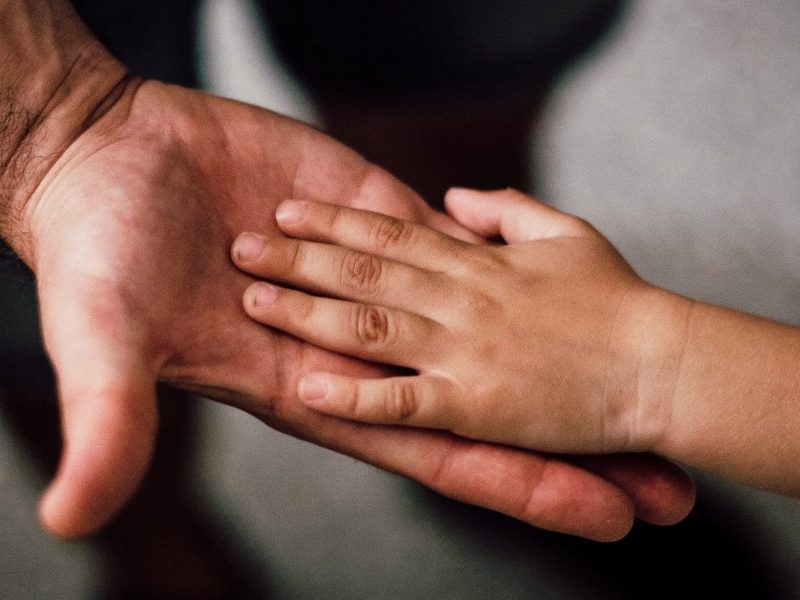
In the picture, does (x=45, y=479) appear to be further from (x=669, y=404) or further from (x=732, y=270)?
(x=732, y=270)

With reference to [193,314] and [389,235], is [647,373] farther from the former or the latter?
[193,314]

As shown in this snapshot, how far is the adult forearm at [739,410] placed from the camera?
1.90ft

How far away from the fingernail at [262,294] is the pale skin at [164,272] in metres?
0.01

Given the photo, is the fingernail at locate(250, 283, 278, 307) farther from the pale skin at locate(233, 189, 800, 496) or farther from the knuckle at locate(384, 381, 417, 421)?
the knuckle at locate(384, 381, 417, 421)

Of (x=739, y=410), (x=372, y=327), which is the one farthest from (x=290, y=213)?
(x=739, y=410)

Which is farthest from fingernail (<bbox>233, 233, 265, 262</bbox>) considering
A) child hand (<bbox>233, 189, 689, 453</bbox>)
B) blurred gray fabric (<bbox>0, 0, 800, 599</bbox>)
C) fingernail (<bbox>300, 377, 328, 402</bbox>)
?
blurred gray fabric (<bbox>0, 0, 800, 599</bbox>)

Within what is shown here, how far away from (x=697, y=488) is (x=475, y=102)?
0.52 metres

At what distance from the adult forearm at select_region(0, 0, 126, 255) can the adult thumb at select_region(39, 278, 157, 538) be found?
8.0 inches

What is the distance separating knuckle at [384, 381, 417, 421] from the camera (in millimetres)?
538

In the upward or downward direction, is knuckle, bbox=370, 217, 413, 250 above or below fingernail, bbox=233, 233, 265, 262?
above

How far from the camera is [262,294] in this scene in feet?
1.80

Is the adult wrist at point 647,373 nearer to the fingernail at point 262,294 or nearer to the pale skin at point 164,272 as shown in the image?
the pale skin at point 164,272

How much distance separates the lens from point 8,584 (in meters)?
0.67

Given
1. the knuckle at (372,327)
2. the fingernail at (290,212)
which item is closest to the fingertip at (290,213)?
the fingernail at (290,212)
